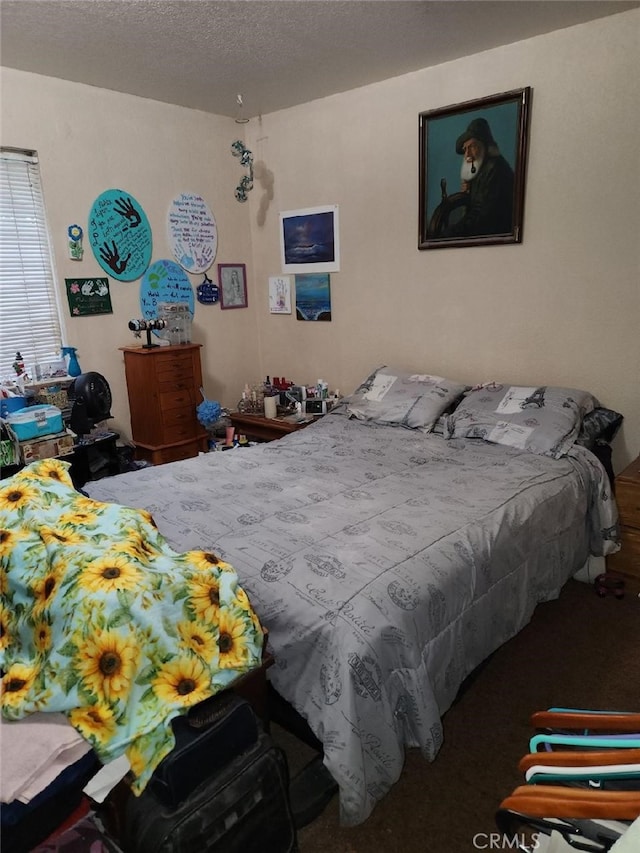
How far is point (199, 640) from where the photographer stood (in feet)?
4.08

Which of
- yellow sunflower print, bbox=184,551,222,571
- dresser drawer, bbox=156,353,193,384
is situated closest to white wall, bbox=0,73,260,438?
dresser drawer, bbox=156,353,193,384

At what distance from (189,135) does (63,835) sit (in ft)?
11.9

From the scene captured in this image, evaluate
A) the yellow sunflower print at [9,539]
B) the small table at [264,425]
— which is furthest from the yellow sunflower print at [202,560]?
the small table at [264,425]

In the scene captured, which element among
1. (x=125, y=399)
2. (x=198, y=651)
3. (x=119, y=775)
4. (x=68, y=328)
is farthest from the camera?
(x=125, y=399)

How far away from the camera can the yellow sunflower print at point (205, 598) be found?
4.13 feet

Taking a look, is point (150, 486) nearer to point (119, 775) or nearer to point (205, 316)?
point (119, 775)

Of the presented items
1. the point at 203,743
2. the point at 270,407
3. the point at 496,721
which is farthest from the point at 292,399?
the point at 203,743

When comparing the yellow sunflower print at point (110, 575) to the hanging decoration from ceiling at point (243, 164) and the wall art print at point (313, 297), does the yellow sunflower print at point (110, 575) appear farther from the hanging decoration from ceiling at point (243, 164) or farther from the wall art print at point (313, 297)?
the hanging decoration from ceiling at point (243, 164)

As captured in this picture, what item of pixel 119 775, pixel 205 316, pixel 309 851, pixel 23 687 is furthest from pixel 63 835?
pixel 205 316

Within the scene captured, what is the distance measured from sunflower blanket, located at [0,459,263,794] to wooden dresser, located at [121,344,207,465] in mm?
1922

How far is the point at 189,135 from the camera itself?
3543 millimetres

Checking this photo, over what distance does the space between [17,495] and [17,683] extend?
50 cm

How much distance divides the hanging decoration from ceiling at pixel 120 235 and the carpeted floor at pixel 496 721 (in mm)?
2695

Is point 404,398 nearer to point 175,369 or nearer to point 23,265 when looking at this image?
point 175,369
